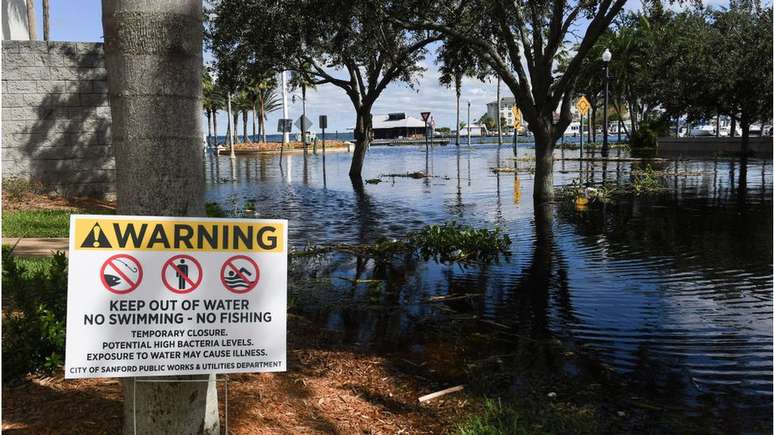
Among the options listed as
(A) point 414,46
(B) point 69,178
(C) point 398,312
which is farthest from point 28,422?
(A) point 414,46

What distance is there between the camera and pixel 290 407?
154 inches

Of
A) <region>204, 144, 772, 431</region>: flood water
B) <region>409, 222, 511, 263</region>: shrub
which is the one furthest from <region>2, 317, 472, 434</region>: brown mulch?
<region>409, 222, 511, 263</region>: shrub

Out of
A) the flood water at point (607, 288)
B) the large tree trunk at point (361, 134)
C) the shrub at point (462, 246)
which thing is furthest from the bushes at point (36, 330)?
the large tree trunk at point (361, 134)

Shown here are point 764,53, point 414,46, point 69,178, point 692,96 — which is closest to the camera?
point 69,178

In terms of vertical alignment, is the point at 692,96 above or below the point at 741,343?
above

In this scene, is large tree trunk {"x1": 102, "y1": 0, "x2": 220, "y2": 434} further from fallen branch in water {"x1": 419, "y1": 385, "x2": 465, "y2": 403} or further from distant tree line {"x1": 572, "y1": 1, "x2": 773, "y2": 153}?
distant tree line {"x1": 572, "y1": 1, "x2": 773, "y2": 153}

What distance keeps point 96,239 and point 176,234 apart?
304 millimetres

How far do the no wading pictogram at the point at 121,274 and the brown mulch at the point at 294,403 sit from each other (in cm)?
116

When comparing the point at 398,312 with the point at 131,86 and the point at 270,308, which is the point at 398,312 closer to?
the point at 270,308

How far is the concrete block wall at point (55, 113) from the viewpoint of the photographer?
1305 cm

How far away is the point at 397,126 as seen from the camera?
120188 mm

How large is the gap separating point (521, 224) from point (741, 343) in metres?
7.29

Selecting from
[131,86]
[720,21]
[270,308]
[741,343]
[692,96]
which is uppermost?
[720,21]

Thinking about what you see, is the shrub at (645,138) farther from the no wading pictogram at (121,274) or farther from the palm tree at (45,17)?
the no wading pictogram at (121,274)
